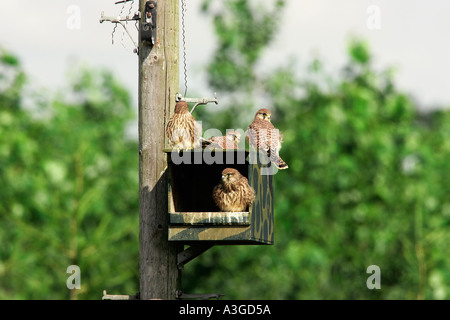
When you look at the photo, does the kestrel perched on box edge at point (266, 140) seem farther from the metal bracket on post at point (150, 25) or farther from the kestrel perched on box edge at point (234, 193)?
the metal bracket on post at point (150, 25)

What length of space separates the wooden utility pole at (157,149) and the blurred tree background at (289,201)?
41.0ft

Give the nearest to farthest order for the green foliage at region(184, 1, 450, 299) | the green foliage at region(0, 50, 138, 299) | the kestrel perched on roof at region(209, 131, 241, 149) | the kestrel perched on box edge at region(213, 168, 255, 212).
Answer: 1. the kestrel perched on box edge at region(213, 168, 255, 212)
2. the kestrel perched on roof at region(209, 131, 241, 149)
3. the green foliage at region(184, 1, 450, 299)
4. the green foliage at region(0, 50, 138, 299)

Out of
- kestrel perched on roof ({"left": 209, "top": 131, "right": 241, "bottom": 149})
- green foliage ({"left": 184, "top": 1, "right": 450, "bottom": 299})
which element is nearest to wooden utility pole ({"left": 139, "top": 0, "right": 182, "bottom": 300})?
kestrel perched on roof ({"left": 209, "top": 131, "right": 241, "bottom": 149})

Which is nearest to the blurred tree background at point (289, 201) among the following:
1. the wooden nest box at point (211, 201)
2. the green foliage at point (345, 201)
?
the green foliage at point (345, 201)

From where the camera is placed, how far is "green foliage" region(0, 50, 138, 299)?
20516 millimetres

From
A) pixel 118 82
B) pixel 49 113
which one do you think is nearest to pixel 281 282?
pixel 49 113

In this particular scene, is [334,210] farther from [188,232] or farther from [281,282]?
[188,232]

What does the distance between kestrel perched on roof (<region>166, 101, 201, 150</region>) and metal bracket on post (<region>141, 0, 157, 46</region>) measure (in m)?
0.62

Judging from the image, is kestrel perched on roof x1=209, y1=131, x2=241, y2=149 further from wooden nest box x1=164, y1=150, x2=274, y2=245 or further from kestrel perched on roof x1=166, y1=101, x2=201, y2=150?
kestrel perched on roof x1=166, y1=101, x2=201, y2=150

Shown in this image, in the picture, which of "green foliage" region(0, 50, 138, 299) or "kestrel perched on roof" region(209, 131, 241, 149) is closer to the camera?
"kestrel perched on roof" region(209, 131, 241, 149)

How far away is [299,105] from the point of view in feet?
72.9

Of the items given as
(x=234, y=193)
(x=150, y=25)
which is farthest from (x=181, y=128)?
(x=150, y=25)

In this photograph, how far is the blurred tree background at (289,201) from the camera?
19.6 meters

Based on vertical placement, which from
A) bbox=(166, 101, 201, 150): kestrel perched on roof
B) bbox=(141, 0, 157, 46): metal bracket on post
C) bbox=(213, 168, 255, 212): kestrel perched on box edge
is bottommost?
bbox=(213, 168, 255, 212): kestrel perched on box edge
